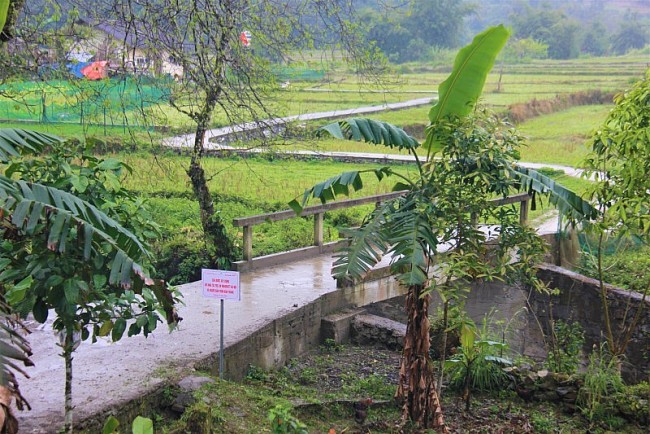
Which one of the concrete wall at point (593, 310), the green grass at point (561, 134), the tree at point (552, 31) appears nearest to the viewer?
the concrete wall at point (593, 310)

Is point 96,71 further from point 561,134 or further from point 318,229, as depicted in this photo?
point 561,134

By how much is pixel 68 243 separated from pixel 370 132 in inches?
119

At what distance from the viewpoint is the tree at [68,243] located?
493 centimetres

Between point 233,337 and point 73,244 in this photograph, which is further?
point 233,337

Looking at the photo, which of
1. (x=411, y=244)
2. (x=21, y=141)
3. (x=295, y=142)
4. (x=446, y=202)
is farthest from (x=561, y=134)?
(x=21, y=141)

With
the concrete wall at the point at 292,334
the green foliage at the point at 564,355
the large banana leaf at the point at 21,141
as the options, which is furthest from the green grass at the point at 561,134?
the large banana leaf at the point at 21,141

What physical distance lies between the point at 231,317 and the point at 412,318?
2.55 m

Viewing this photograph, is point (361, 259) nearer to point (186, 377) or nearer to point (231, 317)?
point (186, 377)

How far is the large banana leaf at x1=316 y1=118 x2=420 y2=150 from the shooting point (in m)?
7.20

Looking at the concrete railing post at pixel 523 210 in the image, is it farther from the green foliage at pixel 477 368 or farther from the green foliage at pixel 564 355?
the green foliage at pixel 477 368

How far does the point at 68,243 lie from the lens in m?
5.37

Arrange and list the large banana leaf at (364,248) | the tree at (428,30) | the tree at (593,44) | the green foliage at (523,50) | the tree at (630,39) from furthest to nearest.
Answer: the tree at (630,39)
the tree at (593,44)
the green foliage at (523,50)
the tree at (428,30)
the large banana leaf at (364,248)

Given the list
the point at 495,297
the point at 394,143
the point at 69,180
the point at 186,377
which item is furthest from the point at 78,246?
the point at 495,297

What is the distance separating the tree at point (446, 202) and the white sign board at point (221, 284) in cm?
88
